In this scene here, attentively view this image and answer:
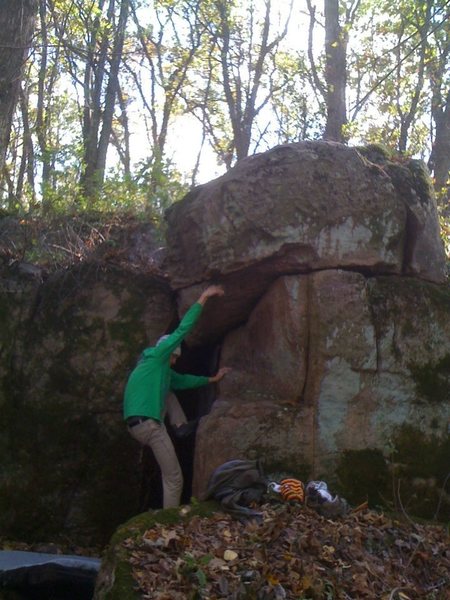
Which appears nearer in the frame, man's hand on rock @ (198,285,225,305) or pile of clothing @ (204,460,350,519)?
pile of clothing @ (204,460,350,519)

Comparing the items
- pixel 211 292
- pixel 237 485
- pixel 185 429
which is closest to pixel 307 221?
pixel 211 292

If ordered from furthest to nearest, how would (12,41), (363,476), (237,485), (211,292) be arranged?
(12,41) < (211,292) < (363,476) < (237,485)

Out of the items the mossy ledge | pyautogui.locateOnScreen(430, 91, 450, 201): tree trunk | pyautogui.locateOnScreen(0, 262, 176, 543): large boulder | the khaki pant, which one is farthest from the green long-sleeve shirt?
pyautogui.locateOnScreen(430, 91, 450, 201): tree trunk

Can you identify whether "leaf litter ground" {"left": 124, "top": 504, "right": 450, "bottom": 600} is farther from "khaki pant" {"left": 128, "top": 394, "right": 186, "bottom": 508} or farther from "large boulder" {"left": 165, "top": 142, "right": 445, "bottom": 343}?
"large boulder" {"left": 165, "top": 142, "right": 445, "bottom": 343}

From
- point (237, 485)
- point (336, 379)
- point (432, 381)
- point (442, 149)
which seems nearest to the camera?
point (237, 485)

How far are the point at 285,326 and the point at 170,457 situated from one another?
1.66 m

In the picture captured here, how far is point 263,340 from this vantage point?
328 inches

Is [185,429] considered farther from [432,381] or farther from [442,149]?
[442,149]

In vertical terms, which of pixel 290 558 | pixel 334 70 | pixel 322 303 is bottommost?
pixel 290 558

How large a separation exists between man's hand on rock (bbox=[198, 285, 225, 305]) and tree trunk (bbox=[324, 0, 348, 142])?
815 cm

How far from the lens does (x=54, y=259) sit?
9898 millimetres

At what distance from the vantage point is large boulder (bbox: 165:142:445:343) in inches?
316

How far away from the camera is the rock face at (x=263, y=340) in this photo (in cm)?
779

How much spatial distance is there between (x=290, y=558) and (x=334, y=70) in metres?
12.6
